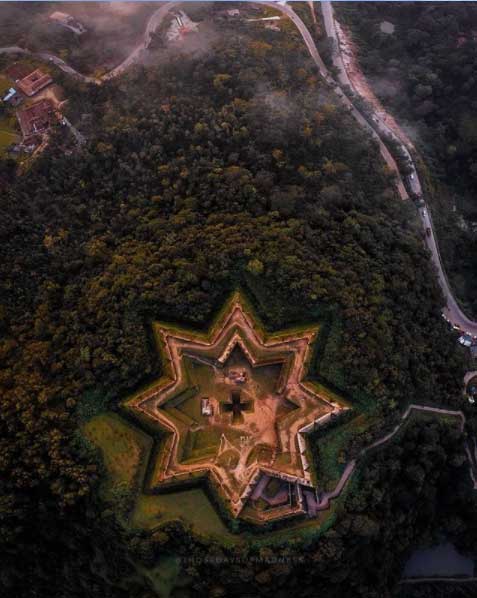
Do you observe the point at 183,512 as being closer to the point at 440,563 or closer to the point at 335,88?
the point at 440,563

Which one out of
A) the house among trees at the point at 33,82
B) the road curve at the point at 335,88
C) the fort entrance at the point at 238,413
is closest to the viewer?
the fort entrance at the point at 238,413

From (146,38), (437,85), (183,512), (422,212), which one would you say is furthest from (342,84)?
(183,512)

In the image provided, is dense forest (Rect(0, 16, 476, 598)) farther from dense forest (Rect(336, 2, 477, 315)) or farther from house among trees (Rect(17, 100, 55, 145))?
dense forest (Rect(336, 2, 477, 315))

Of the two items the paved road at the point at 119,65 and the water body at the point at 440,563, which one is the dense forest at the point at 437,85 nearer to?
the paved road at the point at 119,65

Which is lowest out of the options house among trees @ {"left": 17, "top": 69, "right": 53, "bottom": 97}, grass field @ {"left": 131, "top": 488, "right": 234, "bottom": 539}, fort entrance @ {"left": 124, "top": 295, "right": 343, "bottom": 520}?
grass field @ {"left": 131, "top": 488, "right": 234, "bottom": 539}

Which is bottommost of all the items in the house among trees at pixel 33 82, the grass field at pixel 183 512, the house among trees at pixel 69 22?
the grass field at pixel 183 512

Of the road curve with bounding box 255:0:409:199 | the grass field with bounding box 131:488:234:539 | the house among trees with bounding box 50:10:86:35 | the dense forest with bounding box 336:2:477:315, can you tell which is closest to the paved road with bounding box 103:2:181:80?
the house among trees with bounding box 50:10:86:35

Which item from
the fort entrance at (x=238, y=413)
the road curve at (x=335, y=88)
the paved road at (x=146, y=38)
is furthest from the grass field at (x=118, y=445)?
the road curve at (x=335, y=88)
